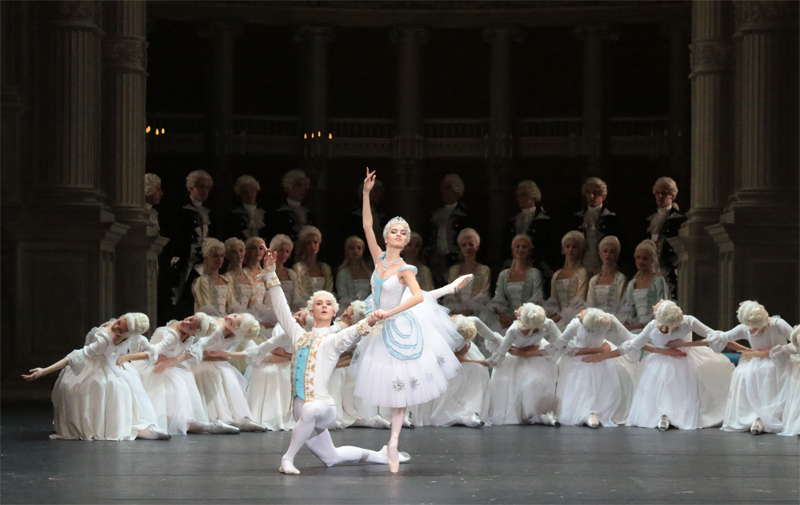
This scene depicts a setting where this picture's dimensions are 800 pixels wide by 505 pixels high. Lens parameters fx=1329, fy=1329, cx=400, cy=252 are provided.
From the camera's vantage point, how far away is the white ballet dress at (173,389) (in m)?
9.33

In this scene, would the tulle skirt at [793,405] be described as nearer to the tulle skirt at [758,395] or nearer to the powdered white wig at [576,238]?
the tulle skirt at [758,395]

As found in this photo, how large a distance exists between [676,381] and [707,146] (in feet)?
15.6

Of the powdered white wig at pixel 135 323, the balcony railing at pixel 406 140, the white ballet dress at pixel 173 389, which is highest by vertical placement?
the balcony railing at pixel 406 140

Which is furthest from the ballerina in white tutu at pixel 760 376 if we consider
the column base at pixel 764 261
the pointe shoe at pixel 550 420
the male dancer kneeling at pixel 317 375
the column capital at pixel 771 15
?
the column capital at pixel 771 15

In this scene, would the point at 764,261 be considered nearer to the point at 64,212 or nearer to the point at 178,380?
the point at 178,380

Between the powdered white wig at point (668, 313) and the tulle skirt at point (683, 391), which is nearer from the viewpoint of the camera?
the powdered white wig at point (668, 313)

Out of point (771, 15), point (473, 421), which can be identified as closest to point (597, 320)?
point (473, 421)

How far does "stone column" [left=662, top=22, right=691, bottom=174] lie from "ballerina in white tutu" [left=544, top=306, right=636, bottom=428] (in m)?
8.26

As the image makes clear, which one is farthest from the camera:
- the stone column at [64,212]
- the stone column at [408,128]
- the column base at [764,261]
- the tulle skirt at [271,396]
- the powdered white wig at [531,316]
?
the stone column at [408,128]

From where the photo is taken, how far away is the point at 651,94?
64.6 ft

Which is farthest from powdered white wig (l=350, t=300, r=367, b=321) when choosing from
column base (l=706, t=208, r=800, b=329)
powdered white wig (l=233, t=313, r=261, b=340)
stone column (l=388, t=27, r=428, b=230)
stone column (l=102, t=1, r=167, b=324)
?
stone column (l=388, t=27, r=428, b=230)

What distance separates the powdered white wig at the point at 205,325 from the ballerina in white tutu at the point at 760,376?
3778 mm

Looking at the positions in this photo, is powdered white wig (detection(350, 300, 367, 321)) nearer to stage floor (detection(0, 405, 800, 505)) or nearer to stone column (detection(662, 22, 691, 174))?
stage floor (detection(0, 405, 800, 505))

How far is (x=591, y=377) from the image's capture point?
10312mm
